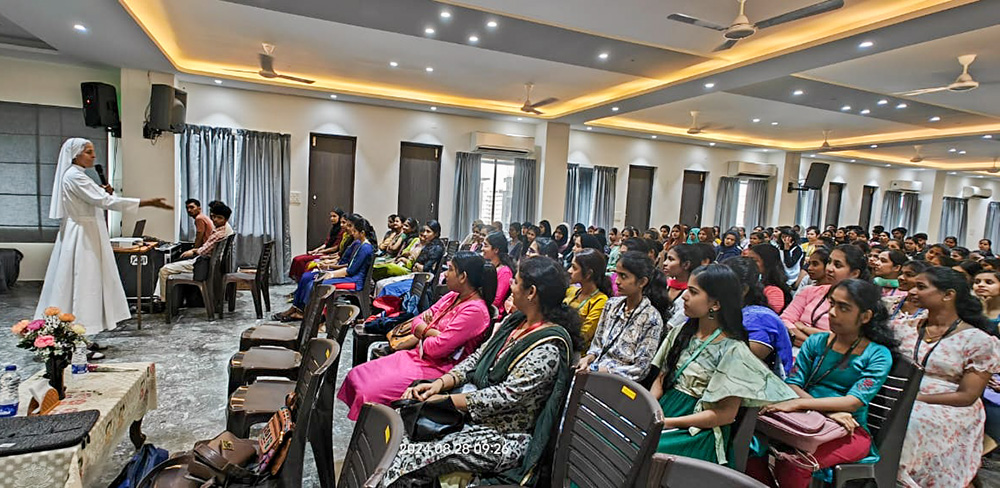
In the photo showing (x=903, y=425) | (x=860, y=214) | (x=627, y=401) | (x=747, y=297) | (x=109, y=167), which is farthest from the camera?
(x=860, y=214)

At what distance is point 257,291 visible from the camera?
17.5 ft

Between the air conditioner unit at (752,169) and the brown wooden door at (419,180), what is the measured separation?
6.62 metres

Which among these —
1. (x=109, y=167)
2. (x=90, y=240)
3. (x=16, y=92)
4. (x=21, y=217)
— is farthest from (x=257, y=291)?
(x=16, y=92)

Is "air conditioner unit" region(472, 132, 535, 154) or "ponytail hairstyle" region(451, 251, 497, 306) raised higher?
"air conditioner unit" region(472, 132, 535, 154)

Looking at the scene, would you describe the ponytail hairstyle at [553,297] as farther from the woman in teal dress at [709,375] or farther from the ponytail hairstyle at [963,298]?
the ponytail hairstyle at [963,298]

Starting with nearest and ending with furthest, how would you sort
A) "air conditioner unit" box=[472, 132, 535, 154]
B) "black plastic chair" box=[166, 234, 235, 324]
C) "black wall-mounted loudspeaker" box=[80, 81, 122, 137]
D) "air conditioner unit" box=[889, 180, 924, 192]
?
"black plastic chair" box=[166, 234, 235, 324], "black wall-mounted loudspeaker" box=[80, 81, 122, 137], "air conditioner unit" box=[472, 132, 535, 154], "air conditioner unit" box=[889, 180, 924, 192]

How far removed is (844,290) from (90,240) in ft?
15.4

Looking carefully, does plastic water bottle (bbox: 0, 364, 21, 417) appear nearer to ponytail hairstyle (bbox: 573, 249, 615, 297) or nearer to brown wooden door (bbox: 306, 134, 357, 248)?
ponytail hairstyle (bbox: 573, 249, 615, 297)

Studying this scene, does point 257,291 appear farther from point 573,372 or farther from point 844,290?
point 844,290

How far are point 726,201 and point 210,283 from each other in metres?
10.2

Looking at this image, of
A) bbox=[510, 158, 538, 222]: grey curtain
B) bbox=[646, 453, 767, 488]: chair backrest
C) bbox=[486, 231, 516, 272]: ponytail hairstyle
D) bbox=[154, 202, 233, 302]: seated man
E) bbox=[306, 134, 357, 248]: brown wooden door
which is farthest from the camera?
bbox=[510, 158, 538, 222]: grey curtain

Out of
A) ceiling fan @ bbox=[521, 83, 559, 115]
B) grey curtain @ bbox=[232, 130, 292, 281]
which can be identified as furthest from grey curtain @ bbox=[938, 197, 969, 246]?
grey curtain @ bbox=[232, 130, 292, 281]

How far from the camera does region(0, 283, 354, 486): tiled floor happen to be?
Answer: 2.75 metres

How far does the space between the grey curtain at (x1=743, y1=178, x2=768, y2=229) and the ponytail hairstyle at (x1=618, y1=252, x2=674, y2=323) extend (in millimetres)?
10267
